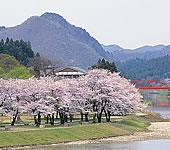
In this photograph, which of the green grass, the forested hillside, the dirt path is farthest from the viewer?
the forested hillside

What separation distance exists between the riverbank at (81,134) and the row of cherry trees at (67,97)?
2951 mm

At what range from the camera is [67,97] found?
62.8 meters

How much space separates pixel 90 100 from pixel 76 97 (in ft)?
6.40

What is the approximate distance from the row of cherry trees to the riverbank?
295cm

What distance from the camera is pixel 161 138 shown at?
2296 inches

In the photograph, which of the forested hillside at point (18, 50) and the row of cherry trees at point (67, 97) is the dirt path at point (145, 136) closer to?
the row of cherry trees at point (67, 97)

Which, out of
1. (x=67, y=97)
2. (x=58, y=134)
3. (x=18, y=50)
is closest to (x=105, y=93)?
(x=67, y=97)

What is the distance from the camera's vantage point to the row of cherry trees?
59.4 meters

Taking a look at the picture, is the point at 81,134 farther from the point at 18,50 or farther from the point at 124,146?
the point at 18,50

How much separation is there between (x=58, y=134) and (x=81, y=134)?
130 inches

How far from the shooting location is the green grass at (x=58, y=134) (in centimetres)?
4809

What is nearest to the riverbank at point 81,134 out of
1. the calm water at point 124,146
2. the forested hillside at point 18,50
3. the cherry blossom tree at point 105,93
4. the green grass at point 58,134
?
the green grass at point 58,134

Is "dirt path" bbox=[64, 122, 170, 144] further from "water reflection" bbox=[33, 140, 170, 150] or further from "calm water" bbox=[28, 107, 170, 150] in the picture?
"water reflection" bbox=[33, 140, 170, 150]

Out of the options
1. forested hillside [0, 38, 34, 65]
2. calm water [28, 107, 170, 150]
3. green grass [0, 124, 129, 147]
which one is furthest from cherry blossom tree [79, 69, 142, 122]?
Answer: forested hillside [0, 38, 34, 65]
